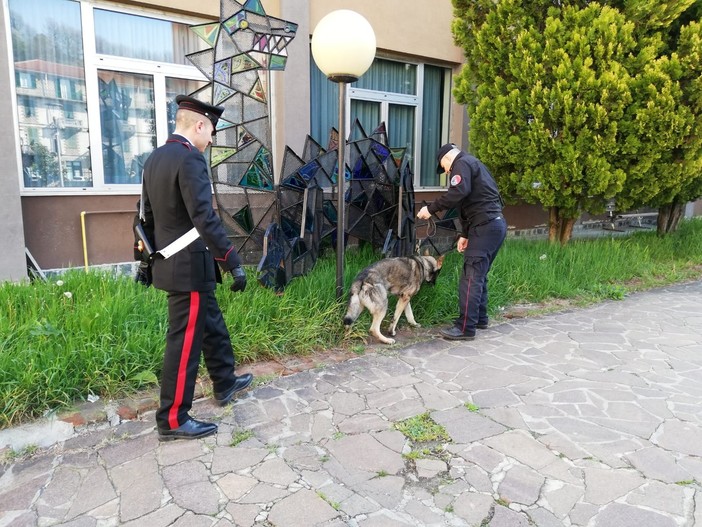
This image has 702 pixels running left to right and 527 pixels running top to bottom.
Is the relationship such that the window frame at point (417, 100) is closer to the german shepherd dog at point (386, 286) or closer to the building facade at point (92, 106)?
the building facade at point (92, 106)

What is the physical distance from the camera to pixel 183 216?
2994 millimetres

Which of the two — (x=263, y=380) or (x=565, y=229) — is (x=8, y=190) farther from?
(x=565, y=229)

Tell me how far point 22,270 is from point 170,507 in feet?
14.1

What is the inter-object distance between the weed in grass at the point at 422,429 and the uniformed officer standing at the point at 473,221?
1.71 meters

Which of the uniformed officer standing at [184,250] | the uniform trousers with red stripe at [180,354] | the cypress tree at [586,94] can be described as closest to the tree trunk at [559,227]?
the cypress tree at [586,94]

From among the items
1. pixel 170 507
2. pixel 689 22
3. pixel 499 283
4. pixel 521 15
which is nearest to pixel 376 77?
pixel 521 15

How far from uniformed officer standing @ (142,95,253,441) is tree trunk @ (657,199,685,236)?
A: 30.7 ft

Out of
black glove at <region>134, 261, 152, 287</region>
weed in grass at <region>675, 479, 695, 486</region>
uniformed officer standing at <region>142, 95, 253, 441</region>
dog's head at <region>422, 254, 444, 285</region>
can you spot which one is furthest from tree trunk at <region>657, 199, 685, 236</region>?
black glove at <region>134, 261, 152, 287</region>

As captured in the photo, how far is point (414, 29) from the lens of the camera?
27.3 feet

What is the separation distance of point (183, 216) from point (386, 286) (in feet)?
7.61

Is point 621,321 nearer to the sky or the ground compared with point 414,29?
nearer to the ground

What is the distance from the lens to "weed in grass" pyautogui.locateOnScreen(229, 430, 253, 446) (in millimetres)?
3101

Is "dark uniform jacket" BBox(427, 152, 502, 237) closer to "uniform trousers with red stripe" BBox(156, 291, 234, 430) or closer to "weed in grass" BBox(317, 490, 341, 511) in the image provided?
"uniform trousers with red stripe" BBox(156, 291, 234, 430)

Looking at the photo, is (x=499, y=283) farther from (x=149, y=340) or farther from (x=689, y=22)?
(x=689, y=22)
